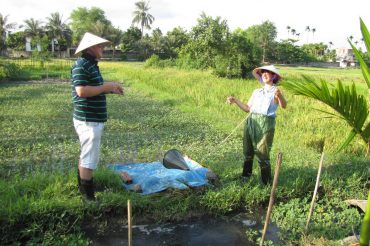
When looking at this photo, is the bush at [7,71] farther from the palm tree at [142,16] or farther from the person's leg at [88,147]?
the palm tree at [142,16]

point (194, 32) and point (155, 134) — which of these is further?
point (194, 32)

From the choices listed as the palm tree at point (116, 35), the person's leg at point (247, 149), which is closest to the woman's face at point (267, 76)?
the person's leg at point (247, 149)

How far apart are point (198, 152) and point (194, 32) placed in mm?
18465

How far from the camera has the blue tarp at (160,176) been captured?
12.9 ft

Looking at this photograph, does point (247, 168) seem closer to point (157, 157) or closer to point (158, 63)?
point (157, 157)

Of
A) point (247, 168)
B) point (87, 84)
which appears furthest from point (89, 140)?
point (247, 168)

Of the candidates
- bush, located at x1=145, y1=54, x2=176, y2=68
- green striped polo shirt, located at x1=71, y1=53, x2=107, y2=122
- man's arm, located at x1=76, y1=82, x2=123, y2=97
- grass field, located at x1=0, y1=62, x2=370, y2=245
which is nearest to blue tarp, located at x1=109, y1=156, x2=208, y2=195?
grass field, located at x1=0, y1=62, x2=370, y2=245

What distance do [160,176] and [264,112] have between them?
150 centimetres

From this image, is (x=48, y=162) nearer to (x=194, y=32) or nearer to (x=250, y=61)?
(x=250, y=61)

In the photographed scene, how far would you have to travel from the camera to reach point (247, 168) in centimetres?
423

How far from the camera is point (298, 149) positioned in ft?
19.0

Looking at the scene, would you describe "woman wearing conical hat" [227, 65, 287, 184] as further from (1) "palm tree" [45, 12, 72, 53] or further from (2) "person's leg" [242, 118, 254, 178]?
(1) "palm tree" [45, 12, 72, 53]

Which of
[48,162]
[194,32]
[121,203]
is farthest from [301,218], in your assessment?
[194,32]

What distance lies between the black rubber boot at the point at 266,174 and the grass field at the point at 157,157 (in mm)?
110
